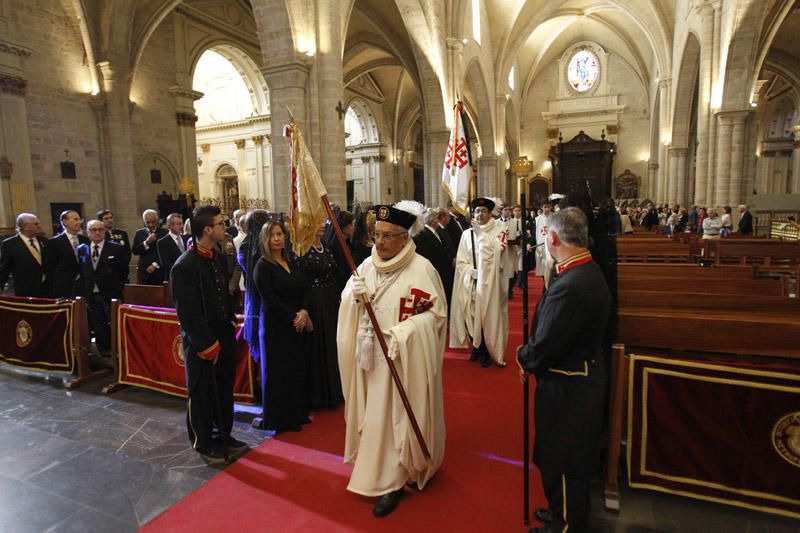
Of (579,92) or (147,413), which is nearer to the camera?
(147,413)

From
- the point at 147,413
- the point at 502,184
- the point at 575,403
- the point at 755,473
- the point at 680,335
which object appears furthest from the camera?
the point at 502,184

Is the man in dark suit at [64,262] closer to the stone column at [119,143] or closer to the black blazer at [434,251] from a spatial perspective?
the black blazer at [434,251]

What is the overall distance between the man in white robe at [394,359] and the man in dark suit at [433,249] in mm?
3169

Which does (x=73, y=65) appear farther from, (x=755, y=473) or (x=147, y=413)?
(x=755, y=473)

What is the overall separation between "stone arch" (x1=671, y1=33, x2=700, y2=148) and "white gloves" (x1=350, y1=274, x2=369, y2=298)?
1915 centimetres

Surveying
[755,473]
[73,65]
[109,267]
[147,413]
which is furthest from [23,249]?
[73,65]

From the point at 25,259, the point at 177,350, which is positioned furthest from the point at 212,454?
the point at 25,259

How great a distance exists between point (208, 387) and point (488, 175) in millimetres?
22391

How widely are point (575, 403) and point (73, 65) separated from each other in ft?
53.5

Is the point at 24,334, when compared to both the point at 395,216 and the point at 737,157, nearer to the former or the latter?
the point at 395,216

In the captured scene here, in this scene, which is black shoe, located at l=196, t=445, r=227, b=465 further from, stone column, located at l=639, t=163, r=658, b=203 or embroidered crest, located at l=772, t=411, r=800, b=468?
stone column, located at l=639, t=163, r=658, b=203

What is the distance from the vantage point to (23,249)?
5562mm

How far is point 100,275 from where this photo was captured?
5.59 m

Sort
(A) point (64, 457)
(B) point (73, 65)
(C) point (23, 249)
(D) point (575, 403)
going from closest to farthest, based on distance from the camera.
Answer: (D) point (575, 403), (A) point (64, 457), (C) point (23, 249), (B) point (73, 65)
